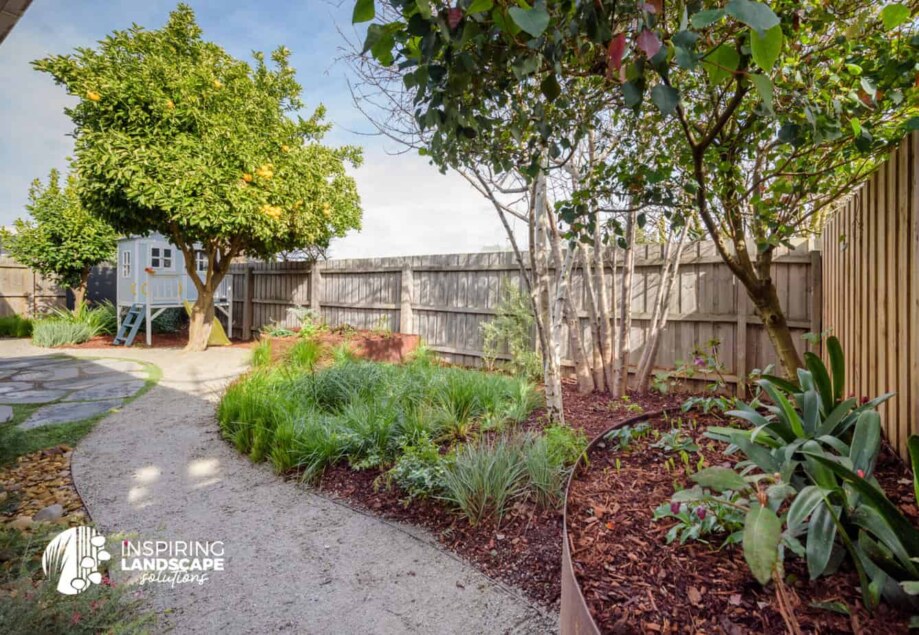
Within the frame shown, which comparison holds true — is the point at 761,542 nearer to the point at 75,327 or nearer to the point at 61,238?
the point at 75,327

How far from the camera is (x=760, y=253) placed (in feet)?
7.88

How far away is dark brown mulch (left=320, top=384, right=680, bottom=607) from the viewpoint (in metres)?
1.95

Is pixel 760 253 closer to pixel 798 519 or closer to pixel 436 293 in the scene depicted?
pixel 798 519

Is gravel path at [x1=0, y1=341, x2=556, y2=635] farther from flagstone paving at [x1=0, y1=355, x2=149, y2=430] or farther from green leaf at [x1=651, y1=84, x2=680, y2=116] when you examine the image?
green leaf at [x1=651, y1=84, x2=680, y2=116]

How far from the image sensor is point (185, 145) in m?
6.43

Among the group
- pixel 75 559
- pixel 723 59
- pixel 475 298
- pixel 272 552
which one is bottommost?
pixel 272 552

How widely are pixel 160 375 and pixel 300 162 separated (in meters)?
3.75

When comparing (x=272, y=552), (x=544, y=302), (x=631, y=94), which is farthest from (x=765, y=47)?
(x=544, y=302)

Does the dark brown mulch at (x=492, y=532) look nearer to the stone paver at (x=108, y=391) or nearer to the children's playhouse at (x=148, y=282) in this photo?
the stone paver at (x=108, y=391)

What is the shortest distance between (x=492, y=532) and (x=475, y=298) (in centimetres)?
408

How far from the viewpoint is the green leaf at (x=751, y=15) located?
619 mm

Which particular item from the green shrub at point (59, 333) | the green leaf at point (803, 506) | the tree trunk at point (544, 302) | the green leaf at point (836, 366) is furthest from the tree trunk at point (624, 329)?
the green shrub at point (59, 333)

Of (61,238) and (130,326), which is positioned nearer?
(130,326)

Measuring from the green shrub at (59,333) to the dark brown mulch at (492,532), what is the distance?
830 centimetres
